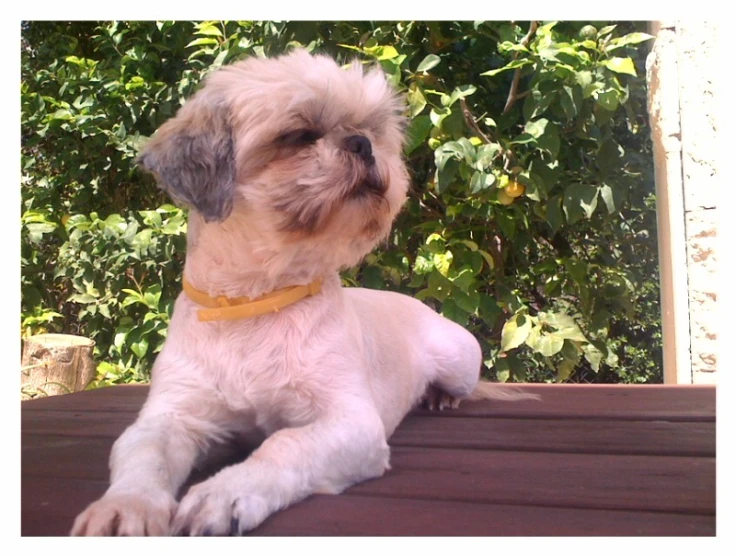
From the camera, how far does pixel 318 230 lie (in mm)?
1465

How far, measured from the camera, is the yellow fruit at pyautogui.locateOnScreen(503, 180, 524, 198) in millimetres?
2342

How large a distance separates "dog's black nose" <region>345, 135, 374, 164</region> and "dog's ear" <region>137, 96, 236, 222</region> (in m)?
0.23

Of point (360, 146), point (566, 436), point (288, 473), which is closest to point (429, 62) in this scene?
point (360, 146)

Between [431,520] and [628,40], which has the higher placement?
[628,40]

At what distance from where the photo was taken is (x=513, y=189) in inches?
92.3

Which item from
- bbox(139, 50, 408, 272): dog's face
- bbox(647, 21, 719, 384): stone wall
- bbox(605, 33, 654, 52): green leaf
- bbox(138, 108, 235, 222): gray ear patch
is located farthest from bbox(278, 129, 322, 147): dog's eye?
bbox(605, 33, 654, 52): green leaf

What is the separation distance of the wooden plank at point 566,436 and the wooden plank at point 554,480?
2.6 inches

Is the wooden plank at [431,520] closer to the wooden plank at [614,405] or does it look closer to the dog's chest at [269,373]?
the dog's chest at [269,373]

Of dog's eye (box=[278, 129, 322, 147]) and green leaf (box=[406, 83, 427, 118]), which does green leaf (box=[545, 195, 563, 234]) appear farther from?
dog's eye (box=[278, 129, 322, 147])

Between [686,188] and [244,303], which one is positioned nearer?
[244,303]

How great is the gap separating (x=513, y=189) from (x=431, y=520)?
140cm

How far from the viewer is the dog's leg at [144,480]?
1.11 m

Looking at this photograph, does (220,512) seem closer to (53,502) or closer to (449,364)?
(53,502)

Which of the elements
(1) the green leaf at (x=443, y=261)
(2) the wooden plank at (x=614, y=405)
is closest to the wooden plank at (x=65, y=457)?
(2) the wooden plank at (x=614, y=405)
